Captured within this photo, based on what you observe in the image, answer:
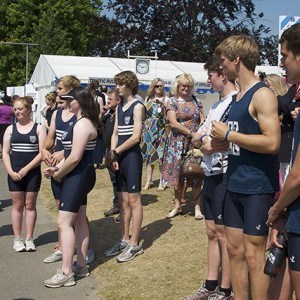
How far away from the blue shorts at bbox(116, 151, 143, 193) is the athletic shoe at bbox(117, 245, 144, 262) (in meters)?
0.63

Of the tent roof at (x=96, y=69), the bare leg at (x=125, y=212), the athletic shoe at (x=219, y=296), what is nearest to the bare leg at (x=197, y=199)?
the bare leg at (x=125, y=212)

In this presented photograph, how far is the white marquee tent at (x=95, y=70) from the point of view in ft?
62.3

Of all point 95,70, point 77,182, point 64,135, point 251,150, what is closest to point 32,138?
point 64,135

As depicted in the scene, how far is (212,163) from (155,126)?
5.12 metres

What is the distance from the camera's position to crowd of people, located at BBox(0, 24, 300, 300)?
2.97 metres

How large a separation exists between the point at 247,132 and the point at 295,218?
0.78 meters

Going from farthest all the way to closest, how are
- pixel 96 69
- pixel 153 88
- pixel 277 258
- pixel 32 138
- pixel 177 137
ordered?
1. pixel 96 69
2. pixel 153 88
3. pixel 177 137
4. pixel 32 138
5. pixel 277 258

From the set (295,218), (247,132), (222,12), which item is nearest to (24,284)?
(247,132)

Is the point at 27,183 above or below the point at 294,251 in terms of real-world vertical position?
below

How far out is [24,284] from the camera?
469 centimetres

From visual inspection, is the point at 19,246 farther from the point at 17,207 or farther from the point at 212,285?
the point at 212,285

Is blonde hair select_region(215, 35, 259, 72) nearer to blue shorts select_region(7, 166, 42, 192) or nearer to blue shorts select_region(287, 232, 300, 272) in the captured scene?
blue shorts select_region(287, 232, 300, 272)

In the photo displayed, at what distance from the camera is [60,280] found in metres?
4.59

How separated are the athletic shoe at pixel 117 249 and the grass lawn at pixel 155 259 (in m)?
0.08
